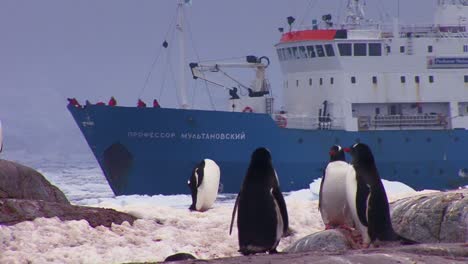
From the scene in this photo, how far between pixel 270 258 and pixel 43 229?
4.35m

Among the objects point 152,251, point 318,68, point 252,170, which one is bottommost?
point 152,251

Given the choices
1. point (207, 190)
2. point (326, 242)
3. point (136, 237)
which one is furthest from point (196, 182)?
point (326, 242)

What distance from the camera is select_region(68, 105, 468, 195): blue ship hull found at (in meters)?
34.5

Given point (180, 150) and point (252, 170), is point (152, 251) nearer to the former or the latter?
point (252, 170)

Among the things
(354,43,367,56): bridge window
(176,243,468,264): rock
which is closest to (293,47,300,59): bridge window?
(354,43,367,56): bridge window

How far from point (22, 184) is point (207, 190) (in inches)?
133

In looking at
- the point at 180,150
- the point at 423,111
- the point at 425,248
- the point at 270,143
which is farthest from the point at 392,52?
the point at 425,248

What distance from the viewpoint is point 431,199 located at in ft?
34.1

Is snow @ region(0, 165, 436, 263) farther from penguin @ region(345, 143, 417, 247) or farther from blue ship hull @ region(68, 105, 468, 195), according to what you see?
blue ship hull @ region(68, 105, 468, 195)

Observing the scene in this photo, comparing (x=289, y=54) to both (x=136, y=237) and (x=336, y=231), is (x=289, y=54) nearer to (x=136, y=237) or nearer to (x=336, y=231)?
(x=136, y=237)

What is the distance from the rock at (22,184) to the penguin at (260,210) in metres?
3.89

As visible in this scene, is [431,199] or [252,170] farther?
[431,199]

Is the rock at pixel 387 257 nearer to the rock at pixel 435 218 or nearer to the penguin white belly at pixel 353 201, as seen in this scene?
the penguin white belly at pixel 353 201

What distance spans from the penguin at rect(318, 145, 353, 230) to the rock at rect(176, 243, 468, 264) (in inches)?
99.3
